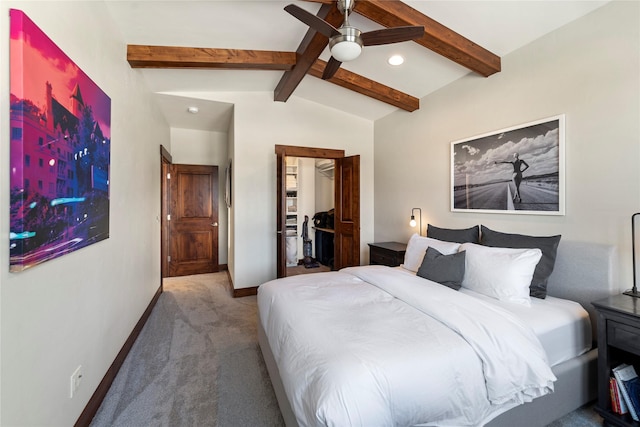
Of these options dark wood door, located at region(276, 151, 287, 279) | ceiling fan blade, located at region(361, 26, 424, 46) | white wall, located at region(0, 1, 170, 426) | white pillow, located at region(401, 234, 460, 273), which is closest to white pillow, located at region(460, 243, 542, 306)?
white pillow, located at region(401, 234, 460, 273)

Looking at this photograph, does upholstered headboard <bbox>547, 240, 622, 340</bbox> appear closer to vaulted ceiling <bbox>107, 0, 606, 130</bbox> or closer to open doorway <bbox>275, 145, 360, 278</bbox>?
vaulted ceiling <bbox>107, 0, 606, 130</bbox>

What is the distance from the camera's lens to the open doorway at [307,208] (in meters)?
6.04

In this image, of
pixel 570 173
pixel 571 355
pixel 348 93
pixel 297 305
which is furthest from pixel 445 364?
pixel 348 93

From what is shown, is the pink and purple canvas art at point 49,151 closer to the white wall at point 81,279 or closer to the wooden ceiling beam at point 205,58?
the white wall at point 81,279

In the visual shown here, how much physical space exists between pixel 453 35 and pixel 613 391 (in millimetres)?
2775

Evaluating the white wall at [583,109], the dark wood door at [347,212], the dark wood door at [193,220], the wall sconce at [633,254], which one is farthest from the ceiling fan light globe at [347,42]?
the dark wood door at [193,220]

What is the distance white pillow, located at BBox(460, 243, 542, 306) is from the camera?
2006 millimetres

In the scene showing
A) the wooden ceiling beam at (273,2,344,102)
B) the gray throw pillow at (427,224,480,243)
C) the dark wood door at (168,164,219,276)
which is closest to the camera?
the wooden ceiling beam at (273,2,344,102)

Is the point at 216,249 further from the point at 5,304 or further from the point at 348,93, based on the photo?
the point at 5,304

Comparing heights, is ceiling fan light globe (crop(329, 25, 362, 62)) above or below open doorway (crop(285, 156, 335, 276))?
above

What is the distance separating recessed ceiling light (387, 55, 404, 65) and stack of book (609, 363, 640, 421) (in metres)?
3.00

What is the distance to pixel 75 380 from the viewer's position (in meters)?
1.56

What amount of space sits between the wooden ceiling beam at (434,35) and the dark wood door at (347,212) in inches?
73.1

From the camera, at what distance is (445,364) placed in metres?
1.28
